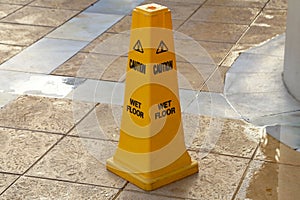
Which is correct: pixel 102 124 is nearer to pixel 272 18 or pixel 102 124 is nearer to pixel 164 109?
pixel 164 109

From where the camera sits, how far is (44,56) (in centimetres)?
788

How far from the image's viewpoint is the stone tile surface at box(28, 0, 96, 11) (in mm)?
9523

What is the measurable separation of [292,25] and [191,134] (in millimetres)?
1503

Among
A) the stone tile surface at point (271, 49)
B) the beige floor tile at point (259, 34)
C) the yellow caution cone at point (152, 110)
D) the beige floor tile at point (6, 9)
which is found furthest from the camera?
the beige floor tile at point (6, 9)

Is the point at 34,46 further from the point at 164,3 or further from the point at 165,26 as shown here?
the point at 165,26

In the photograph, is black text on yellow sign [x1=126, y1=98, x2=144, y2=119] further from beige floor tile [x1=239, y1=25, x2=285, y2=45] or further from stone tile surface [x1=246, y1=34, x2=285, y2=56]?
beige floor tile [x1=239, y1=25, x2=285, y2=45]

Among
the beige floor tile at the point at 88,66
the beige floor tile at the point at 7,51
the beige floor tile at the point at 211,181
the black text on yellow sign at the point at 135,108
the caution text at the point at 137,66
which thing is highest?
the caution text at the point at 137,66

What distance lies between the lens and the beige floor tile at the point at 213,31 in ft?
27.2

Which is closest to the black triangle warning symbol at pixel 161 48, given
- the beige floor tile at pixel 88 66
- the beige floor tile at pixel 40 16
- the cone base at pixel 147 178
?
the cone base at pixel 147 178

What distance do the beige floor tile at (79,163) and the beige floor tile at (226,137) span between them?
2.46 ft

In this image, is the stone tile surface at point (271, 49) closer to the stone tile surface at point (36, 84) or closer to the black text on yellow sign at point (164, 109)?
the stone tile surface at point (36, 84)

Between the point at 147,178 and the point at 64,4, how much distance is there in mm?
4872

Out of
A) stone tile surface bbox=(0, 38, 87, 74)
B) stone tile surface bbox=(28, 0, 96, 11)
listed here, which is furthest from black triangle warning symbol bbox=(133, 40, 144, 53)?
stone tile surface bbox=(28, 0, 96, 11)

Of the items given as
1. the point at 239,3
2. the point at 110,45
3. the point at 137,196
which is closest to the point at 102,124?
the point at 137,196
